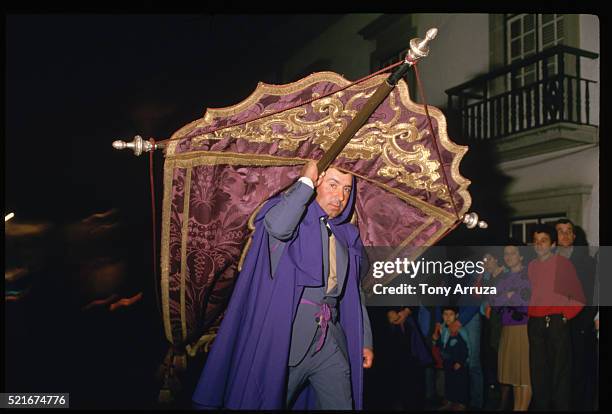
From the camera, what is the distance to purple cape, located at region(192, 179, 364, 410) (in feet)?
9.26

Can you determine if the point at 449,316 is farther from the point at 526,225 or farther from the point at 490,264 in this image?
the point at 526,225

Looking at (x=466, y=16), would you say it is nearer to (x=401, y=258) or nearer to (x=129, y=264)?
(x=401, y=258)

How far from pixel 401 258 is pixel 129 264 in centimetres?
113

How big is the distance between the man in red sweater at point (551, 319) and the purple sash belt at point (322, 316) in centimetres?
96

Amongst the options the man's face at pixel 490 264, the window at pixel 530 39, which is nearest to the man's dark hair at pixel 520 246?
the man's face at pixel 490 264

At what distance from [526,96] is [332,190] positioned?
1.16 m

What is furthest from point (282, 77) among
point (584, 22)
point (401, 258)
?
point (584, 22)

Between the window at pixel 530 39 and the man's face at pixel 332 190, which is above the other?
the window at pixel 530 39

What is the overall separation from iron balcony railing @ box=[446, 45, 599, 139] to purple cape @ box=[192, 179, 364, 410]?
1.10 metres

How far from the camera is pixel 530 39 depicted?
357cm

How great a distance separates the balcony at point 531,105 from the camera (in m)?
3.41

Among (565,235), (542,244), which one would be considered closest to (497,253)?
(542,244)

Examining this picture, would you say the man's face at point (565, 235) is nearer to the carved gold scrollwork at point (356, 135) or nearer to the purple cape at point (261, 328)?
the carved gold scrollwork at point (356, 135)

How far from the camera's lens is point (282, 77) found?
3258mm
